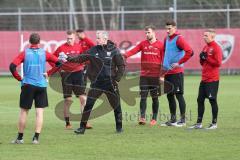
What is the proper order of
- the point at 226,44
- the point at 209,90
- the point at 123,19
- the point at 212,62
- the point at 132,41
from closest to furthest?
the point at 212,62, the point at 209,90, the point at 226,44, the point at 132,41, the point at 123,19

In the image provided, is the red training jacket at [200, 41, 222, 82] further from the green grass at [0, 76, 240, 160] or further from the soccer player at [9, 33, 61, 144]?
the soccer player at [9, 33, 61, 144]

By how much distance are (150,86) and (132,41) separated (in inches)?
642

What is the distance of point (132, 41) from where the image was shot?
3188cm

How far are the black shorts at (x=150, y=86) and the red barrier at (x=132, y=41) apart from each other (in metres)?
15.7

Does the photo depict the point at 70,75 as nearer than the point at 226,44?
Yes

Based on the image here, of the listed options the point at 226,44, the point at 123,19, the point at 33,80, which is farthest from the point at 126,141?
the point at 123,19

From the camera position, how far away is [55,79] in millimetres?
16547

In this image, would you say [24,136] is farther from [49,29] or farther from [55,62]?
[49,29]

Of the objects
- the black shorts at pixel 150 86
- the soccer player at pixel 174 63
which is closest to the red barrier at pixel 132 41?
the black shorts at pixel 150 86

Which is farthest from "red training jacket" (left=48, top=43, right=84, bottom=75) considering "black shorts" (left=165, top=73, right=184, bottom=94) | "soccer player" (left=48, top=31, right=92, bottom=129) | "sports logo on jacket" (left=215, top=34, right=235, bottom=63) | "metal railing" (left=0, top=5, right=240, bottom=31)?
"metal railing" (left=0, top=5, right=240, bottom=31)

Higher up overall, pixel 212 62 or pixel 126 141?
pixel 212 62

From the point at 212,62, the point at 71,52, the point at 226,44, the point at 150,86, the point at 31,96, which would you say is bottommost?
the point at 226,44

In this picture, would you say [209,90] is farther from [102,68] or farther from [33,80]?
[33,80]

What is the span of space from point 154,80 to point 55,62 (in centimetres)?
345
